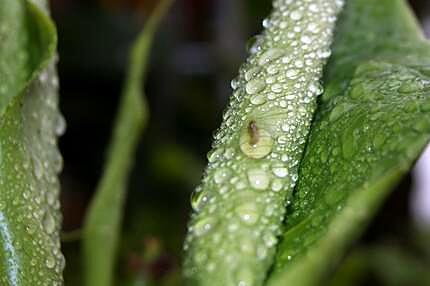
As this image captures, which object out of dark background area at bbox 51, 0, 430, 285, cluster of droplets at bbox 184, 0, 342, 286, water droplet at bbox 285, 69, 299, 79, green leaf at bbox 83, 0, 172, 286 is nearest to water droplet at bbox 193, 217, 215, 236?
cluster of droplets at bbox 184, 0, 342, 286

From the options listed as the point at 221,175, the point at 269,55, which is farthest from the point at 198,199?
the point at 269,55

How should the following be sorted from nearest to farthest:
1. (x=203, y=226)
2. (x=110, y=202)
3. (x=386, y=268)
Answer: (x=203, y=226), (x=110, y=202), (x=386, y=268)

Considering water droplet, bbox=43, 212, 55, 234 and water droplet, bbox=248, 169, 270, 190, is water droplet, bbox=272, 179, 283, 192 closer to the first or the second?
water droplet, bbox=248, 169, 270, 190

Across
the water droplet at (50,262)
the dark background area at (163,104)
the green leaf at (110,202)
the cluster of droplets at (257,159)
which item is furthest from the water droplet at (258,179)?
the dark background area at (163,104)

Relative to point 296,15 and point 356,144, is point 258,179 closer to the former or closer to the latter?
point 356,144

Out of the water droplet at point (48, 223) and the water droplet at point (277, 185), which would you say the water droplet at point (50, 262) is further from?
the water droplet at point (277, 185)

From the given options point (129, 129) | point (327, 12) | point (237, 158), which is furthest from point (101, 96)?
point (237, 158)

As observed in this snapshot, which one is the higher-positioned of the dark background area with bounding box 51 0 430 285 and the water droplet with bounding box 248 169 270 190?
the water droplet with bounding box 248 169 270 190
